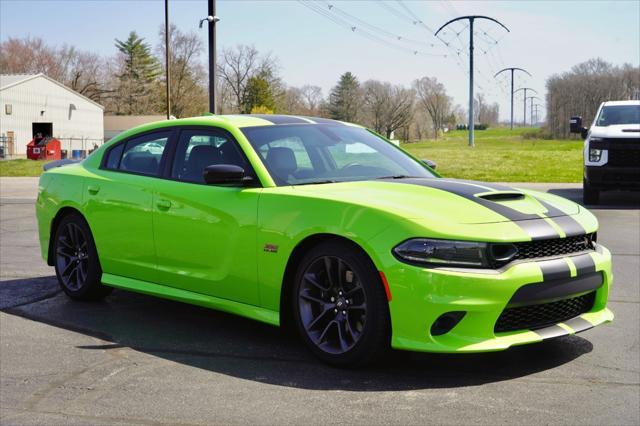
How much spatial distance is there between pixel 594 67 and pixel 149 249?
318 feet

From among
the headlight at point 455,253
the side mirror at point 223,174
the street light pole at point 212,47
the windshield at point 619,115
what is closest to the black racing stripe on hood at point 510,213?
the headlight at point 455,253

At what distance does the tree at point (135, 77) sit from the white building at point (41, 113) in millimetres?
31431

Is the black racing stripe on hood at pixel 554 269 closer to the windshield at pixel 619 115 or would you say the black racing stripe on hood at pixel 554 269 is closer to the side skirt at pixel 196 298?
the side skirt at pixel 196 298

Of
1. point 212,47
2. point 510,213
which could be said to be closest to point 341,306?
point 510,213

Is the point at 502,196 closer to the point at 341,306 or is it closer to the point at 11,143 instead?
the point at 341,306

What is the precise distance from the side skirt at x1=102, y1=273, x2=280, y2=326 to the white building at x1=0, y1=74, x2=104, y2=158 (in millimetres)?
58335

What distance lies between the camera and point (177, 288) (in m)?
5.64

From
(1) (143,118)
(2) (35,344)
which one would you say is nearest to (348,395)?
(2) (35,344)

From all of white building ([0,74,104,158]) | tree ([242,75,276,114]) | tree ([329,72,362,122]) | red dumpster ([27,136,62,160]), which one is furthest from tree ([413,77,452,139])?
red dumpster ([27,136,62,160])

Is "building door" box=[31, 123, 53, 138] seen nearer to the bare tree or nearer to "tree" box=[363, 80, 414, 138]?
"tree" box=[363, 80, 414, 138]

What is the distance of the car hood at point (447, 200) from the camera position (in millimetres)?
4422

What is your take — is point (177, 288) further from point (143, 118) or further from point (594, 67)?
point (594, 67)

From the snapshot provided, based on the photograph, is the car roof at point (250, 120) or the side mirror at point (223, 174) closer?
the side mirror at point (223, 174)

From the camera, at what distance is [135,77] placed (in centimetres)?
11650
